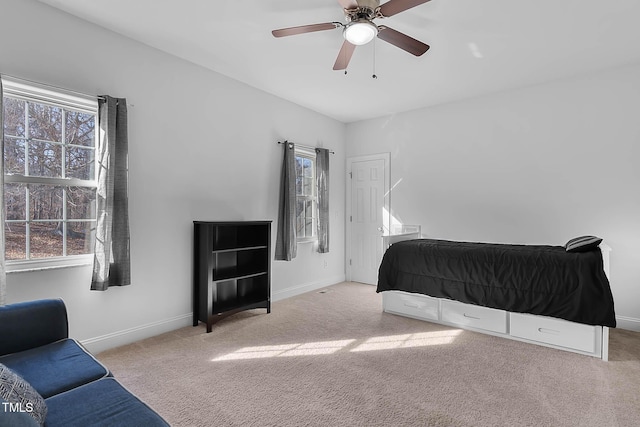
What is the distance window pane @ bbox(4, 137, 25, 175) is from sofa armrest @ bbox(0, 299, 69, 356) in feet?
3.66

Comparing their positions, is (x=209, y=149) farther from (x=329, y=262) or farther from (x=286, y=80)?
(x=329, y=262)

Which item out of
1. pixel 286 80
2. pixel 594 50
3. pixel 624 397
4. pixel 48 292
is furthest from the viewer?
pixel 286 80

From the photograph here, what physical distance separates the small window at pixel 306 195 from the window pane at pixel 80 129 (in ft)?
8.02

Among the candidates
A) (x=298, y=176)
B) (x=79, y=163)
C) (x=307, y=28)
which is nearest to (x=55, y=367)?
(x=79, y=163)

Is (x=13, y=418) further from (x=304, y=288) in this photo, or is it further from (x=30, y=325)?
(x=304, y=288)

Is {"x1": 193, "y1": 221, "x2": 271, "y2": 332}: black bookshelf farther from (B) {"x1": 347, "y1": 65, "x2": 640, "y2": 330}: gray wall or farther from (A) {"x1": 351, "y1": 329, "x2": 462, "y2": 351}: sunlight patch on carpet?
(B) {"x1": 347, "y1": 65, "x2": 640, "y2": 330}: gray wall

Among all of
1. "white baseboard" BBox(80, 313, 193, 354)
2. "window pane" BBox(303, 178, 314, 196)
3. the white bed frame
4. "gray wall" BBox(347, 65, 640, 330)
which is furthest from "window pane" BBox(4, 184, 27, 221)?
"gray wall" BBox(347, 65, 640, 330)

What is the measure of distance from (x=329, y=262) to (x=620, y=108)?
3.86 meters

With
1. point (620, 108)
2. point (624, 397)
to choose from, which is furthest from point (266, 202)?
point (620, 108)

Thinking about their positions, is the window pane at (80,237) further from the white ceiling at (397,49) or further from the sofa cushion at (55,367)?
the white ceiling at (397,49)

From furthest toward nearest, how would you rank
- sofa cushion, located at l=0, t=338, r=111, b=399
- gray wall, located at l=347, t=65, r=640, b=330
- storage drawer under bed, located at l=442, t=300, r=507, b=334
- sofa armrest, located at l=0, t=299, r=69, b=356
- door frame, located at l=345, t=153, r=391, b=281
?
door frame, located at l=345, t=153, r=391, b=281 → gray wall, located at l=347, t=65, r=640, b=330 → storage drawer under bed, located at l=442, t=300, r=507, b=334 → sofa armrest, located at l=0, t=299, r=69, b=356 → sofa cushion, located at l=0, t=338, r=111, b=399

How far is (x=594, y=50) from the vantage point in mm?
3072

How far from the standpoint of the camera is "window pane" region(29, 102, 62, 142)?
248cm

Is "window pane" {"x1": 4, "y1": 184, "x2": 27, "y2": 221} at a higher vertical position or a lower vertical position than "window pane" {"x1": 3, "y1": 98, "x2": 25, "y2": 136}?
lower
